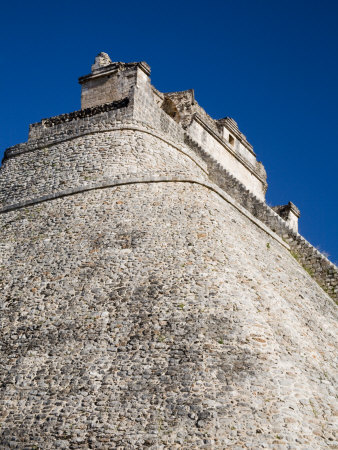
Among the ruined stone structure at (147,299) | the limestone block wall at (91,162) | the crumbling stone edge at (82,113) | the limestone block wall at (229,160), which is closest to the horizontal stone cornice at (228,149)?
the limestone block wall at (229,160)

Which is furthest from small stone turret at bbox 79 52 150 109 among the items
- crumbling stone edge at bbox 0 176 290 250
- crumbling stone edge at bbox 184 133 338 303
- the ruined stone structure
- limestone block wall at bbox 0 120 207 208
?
crumbling stone edge at bbox 0 176 290 250

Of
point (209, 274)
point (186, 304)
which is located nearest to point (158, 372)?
point (186, 304)

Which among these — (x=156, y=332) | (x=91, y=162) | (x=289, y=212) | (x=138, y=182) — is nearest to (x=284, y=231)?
(x=289, y=212)

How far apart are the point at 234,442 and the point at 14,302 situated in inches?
218

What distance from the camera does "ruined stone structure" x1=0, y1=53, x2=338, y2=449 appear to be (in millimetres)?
8383

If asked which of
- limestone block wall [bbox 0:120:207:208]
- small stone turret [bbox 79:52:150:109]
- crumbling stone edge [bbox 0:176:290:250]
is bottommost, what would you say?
crumbling stone edge [bbox 0:176:290:250]

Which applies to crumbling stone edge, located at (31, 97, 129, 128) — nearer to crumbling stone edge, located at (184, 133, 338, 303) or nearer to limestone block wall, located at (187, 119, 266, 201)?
crumbling stone edge, located at (184, 133, 338, 303)

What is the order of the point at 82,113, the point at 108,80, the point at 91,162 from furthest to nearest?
the point at 108,80, the point at 82,113, the point at 91,162

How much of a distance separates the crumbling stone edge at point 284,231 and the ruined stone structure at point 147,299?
3 cm

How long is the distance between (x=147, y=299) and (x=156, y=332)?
871 millimetres

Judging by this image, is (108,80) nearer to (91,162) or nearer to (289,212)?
(91,162)

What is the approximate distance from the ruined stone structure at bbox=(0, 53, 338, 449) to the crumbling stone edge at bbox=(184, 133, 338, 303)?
0.03 metres

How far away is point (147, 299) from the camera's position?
408 inches

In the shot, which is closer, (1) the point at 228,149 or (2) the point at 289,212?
(2) the point at 289,212
